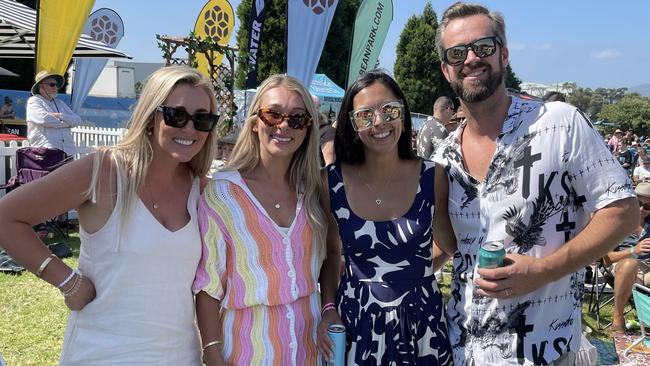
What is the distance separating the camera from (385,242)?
7.54 feet

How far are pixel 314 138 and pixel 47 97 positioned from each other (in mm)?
6984

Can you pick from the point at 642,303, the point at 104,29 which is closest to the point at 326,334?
the point at 642,303

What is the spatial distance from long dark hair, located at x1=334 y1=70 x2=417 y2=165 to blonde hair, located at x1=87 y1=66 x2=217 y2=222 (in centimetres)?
73

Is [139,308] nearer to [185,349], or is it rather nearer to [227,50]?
[185,349]

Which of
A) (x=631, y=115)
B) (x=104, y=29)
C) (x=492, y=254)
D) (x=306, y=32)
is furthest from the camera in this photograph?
(x=631, y=115)

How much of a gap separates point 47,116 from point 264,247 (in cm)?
691

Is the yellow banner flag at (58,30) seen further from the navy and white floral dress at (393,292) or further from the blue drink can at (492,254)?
the blue drink can at (492,254)

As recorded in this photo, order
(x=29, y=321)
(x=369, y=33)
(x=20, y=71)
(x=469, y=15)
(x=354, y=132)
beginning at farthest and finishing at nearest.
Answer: (x=20, y=71), (x=369, y=33), (x=29, y=321), (x=354, y=132), (x=469, y=15)

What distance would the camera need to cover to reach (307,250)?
7.39ft

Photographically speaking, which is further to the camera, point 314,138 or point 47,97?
point 47,97

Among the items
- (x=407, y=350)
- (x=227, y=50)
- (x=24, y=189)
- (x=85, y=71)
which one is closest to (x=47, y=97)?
(x=227, y=50)

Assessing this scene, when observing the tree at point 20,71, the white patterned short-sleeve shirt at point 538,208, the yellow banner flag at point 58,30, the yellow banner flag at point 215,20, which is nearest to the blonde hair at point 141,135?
the white patterned short-sleeve shirt at point 538,208

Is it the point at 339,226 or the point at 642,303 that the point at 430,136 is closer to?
the point at 642,303

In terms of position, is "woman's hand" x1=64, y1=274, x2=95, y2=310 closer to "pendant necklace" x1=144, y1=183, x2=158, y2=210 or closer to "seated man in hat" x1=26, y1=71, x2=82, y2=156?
"pendant necklace" x1=144, y1=183, x2=158, y2=210
